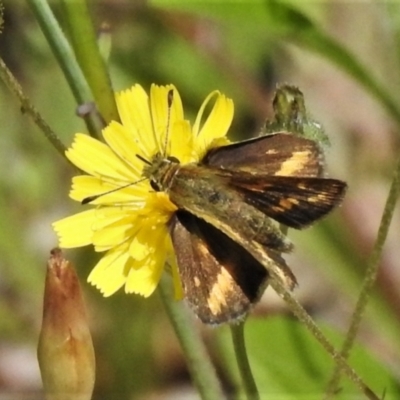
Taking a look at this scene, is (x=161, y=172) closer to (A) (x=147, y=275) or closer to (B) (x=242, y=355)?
(A) (x=147, y=275)

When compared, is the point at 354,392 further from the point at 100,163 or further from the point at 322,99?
the point at 322,99

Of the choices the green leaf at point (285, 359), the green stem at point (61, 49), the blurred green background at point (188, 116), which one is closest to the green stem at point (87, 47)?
the green stem at point (61, 49)

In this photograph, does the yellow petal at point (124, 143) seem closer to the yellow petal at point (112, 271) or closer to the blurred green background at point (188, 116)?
the yellow petal at point (112, 271)

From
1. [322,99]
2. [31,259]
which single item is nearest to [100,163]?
[31,259]

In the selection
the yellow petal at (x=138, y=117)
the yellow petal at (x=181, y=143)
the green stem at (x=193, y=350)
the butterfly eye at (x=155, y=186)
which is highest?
the yellow petal at (x=138, y=117)

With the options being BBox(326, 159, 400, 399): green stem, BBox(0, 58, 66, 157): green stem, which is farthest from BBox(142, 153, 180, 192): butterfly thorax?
BBox(326, 159, 400, 399): green stem

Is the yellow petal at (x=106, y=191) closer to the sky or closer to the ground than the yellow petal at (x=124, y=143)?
closer to the ground
